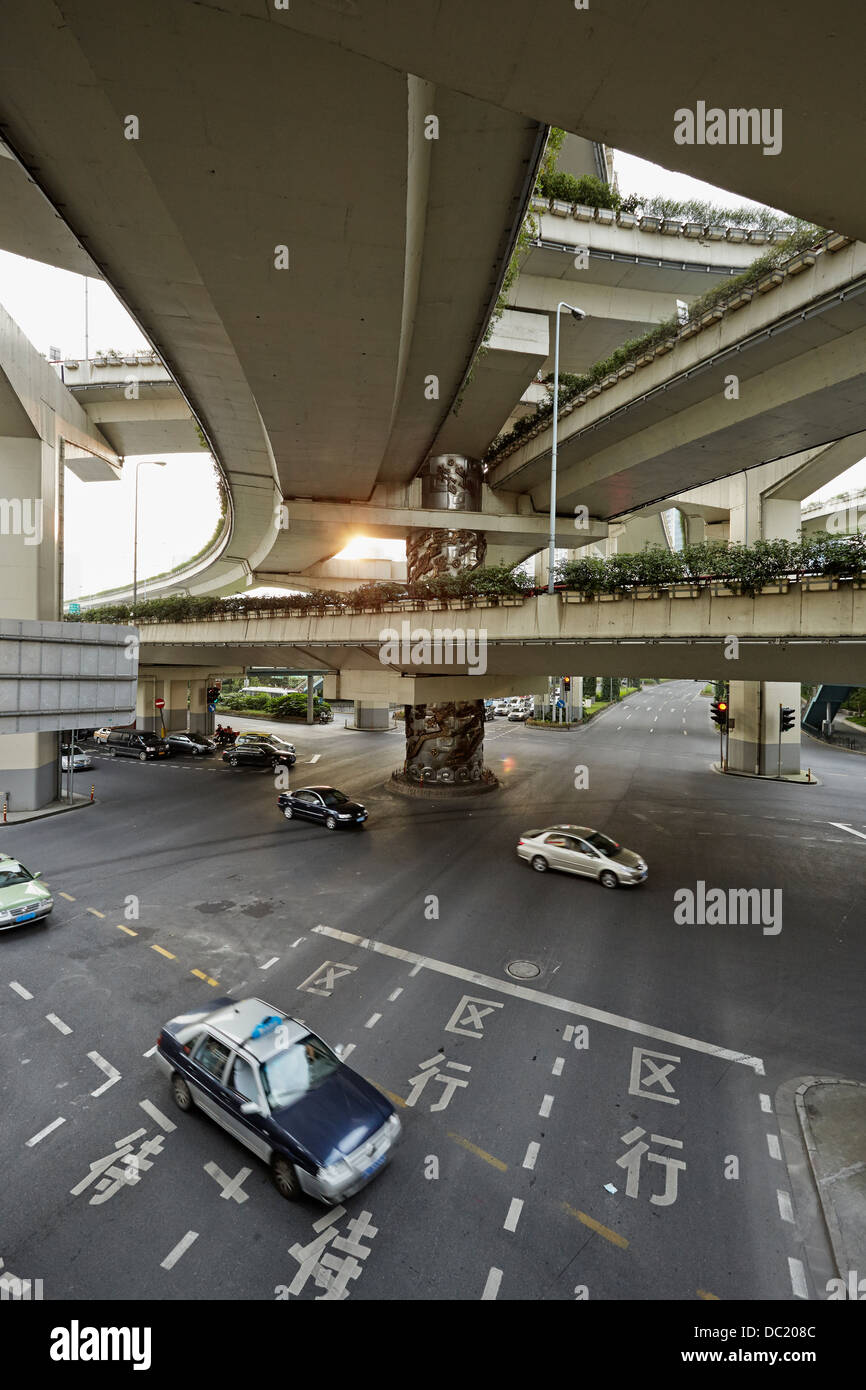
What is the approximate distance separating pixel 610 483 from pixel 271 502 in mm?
14410

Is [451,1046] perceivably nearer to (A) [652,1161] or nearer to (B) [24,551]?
(A) [652,1161]

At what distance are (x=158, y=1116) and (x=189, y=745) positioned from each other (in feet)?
97.3

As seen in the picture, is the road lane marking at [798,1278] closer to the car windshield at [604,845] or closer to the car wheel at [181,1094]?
the car wheel at [181,1094]

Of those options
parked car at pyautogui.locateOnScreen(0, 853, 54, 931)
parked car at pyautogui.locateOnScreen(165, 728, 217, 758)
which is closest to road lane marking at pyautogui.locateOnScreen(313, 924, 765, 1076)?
parked car at pyautogui.locateOnScreen(0, 853, 54, 931)

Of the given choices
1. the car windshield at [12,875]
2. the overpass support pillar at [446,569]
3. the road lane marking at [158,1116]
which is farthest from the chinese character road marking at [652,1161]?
the overpass support pillar at [446,569]

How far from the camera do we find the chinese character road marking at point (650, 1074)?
7.29 m

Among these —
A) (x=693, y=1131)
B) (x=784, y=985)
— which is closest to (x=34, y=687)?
(x=693, y=1131)

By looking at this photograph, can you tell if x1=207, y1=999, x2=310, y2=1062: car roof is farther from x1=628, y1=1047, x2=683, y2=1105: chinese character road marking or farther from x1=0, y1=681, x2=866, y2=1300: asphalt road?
x1=628, y1=1047, x2=683, y2=1105: chinese character road marking

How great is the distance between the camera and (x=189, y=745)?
34.2m

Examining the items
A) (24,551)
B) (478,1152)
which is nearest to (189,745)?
(24,551)

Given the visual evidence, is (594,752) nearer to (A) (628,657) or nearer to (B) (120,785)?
(A) (628,657)

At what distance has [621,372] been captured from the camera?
16.8 metres

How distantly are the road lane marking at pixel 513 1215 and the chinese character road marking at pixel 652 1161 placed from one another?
114cm

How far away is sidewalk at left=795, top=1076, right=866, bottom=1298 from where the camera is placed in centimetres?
534
